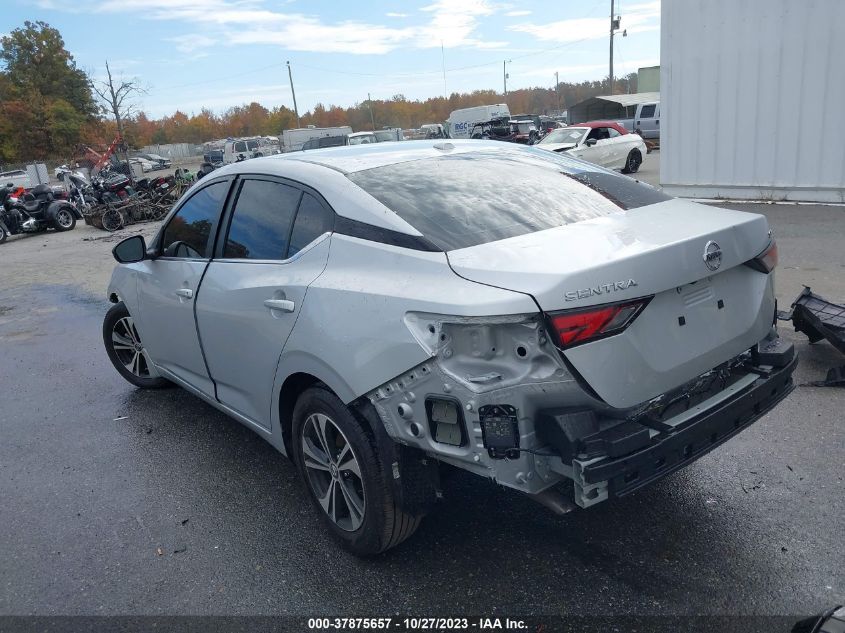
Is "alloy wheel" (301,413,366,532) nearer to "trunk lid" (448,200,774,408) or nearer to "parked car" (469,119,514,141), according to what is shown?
"trunk lid" (448,200,774,408)

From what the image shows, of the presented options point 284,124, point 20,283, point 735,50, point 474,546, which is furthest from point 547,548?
point 284,124

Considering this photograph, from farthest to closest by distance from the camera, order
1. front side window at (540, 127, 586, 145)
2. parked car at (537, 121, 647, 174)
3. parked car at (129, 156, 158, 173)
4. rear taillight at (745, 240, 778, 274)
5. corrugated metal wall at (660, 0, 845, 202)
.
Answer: parked car at (129, 156, 158, 173), front side window at (540, 127, 586, 145), parked car at (537, 121, 647, 174), corrugated metal wall at (660, 0, 845, 202), rear taillight at (745, 240, 778, 274)

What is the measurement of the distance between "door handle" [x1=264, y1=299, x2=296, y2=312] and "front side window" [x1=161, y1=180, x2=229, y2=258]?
0.99m

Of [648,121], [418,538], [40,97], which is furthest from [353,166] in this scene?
[40,97]

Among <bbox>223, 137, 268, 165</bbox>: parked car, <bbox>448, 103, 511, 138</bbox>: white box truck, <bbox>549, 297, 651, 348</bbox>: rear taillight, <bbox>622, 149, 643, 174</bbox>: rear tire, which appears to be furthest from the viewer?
<bbox>223, 137, 268, 165</bbox>: parked car

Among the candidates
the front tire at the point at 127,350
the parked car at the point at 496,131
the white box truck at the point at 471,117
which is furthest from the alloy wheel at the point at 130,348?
the white box truck at the point at 471,117

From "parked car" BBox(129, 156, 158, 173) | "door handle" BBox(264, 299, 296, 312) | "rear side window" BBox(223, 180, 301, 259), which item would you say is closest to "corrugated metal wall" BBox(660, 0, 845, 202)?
"rear side window" BBox(223, 180, 301, 259)

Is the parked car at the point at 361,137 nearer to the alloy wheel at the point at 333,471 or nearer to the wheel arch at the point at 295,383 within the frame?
the wheel arch at the point at 295,383

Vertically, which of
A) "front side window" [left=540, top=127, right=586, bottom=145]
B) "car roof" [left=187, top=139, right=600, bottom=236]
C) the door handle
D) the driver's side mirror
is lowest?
"front side window" [left=540, top=127, right=586, bottom=145]

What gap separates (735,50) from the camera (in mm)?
10836

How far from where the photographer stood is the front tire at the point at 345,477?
2.74 m

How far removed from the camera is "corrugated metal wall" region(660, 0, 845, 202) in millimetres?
10008

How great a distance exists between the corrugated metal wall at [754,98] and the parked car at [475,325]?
848 centimetres

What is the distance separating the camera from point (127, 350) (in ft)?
18.2
